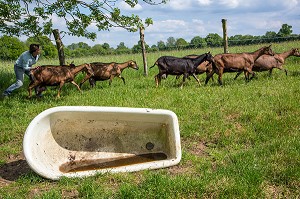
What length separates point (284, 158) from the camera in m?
5.15

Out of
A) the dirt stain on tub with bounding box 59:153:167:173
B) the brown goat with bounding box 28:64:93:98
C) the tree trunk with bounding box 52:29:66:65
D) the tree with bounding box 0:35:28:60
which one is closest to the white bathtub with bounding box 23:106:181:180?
the dirt stain on tub with bounding box 59:153:167:173

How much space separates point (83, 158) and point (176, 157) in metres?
1.68

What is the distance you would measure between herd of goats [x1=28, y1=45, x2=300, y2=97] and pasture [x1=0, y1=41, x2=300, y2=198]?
75cm

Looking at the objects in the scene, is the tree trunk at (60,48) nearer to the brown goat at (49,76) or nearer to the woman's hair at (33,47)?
the brown goat at (49,76)

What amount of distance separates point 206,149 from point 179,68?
21.1 feet

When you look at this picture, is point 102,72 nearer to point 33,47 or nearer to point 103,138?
point 33,47

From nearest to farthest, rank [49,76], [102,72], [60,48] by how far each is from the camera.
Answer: [49,76] → [102,72] → [60,48]

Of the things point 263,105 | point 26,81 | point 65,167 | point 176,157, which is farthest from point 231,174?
point 26,81

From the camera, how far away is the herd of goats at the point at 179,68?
1062 cm

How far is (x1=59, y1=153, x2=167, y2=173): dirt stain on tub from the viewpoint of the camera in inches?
222

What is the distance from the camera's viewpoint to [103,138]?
6168 mm

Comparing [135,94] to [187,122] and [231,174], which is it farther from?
[231,174]

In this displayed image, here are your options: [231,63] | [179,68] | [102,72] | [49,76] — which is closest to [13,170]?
[49,76]

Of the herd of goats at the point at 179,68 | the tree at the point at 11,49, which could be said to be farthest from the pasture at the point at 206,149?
the tree at the point at 11,49
